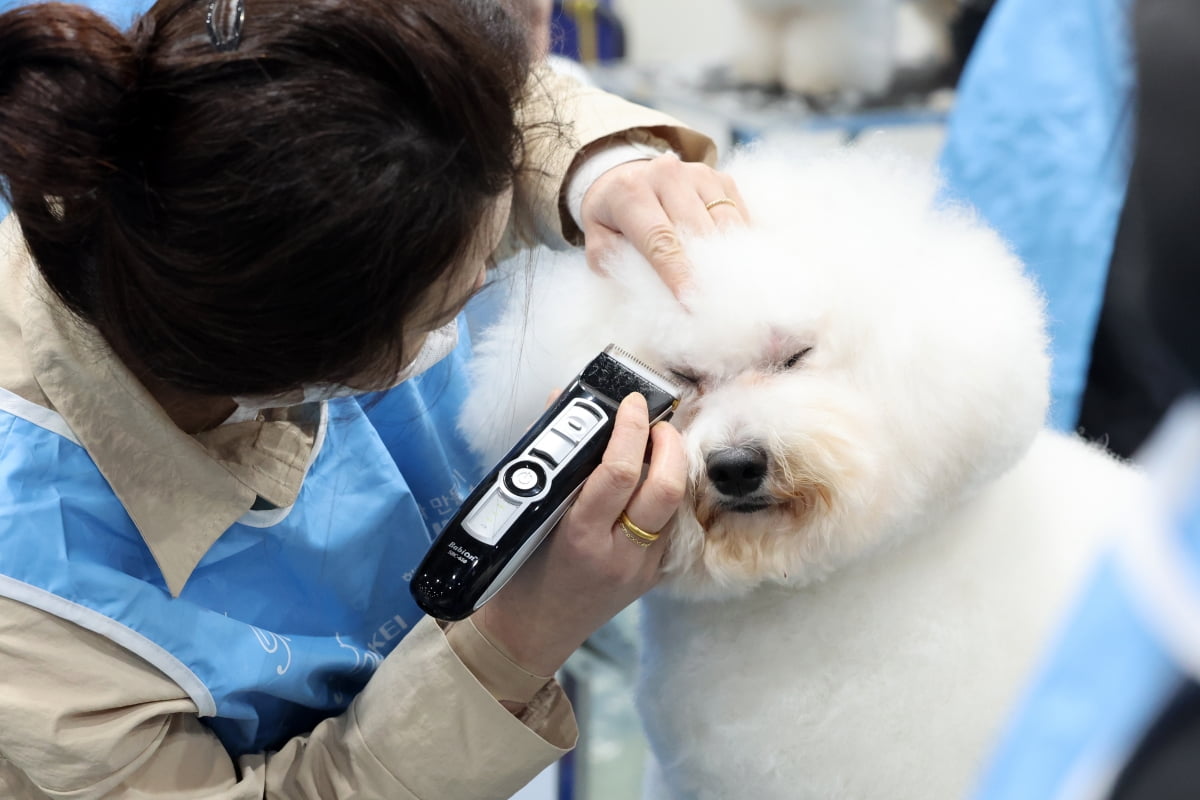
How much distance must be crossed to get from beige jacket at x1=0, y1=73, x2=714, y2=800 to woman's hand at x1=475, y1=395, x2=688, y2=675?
0.11 ft

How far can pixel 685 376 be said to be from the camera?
36.1 inches

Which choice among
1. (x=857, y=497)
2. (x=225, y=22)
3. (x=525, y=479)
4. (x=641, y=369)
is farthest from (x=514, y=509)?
(x=225, y=22)

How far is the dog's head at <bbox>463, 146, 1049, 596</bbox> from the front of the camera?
823 mm

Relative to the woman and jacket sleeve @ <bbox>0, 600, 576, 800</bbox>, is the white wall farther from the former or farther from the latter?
jacket sleeve @ <bbox>0, 600, 576, 800</bbox>

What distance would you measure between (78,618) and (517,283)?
491mm

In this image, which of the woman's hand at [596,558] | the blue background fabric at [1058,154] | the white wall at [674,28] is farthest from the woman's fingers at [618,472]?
the white wall at [674,28]

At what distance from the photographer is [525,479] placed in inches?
30.6

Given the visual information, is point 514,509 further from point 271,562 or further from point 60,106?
point 60,106

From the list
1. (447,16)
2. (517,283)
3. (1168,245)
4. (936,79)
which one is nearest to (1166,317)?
(1168,245)

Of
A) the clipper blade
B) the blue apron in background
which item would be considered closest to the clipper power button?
the clipper blade

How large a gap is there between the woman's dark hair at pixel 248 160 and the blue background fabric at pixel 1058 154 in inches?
37.1

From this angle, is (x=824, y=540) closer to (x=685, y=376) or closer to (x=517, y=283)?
(x=685, y=376)

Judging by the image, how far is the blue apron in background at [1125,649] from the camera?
27 centimetres

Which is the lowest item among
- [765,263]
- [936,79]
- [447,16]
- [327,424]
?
[936,79]
